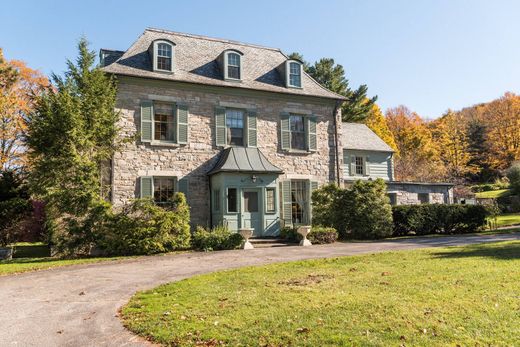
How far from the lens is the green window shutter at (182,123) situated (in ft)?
55.7

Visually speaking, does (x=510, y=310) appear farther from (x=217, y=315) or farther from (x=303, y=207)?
(x=303, y=207)

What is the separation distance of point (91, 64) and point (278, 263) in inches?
440

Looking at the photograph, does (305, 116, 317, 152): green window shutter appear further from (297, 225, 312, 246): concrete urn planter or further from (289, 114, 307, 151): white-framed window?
(297, 225, 312, 246): concrete urn planter

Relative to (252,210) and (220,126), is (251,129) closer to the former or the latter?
(220,126)

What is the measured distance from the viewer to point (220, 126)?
58.6ft

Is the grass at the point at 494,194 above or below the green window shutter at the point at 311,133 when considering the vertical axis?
below

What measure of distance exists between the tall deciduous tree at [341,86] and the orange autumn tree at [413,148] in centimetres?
637

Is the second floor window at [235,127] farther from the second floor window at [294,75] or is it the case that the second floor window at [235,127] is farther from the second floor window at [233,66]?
the second floor window at [294,75]

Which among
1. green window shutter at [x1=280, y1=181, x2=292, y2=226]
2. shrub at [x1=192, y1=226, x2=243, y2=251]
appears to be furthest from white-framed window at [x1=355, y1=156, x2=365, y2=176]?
shrub at [x1=192, y1=226, x2=243, y2=251]

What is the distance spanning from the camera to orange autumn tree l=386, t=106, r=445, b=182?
37.5 meters

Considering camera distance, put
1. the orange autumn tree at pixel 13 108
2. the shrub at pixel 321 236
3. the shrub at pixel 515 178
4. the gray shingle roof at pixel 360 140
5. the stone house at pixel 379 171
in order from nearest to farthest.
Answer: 1. the shrub at pixel 321 236
2. the orange autumn tree at pixel 13 108
3. the stone house at pixel 379 171
4. the gray shingle roof at pixel 360 140
5. the shrub at pixel 515 178

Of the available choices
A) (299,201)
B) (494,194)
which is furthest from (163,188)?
(494,194)

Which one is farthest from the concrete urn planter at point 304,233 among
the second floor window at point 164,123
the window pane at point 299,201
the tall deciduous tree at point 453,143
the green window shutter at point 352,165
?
the tall deciduous tree at point 453,143

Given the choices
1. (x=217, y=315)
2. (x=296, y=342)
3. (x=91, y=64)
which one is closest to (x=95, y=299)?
(x=217, y=315)
